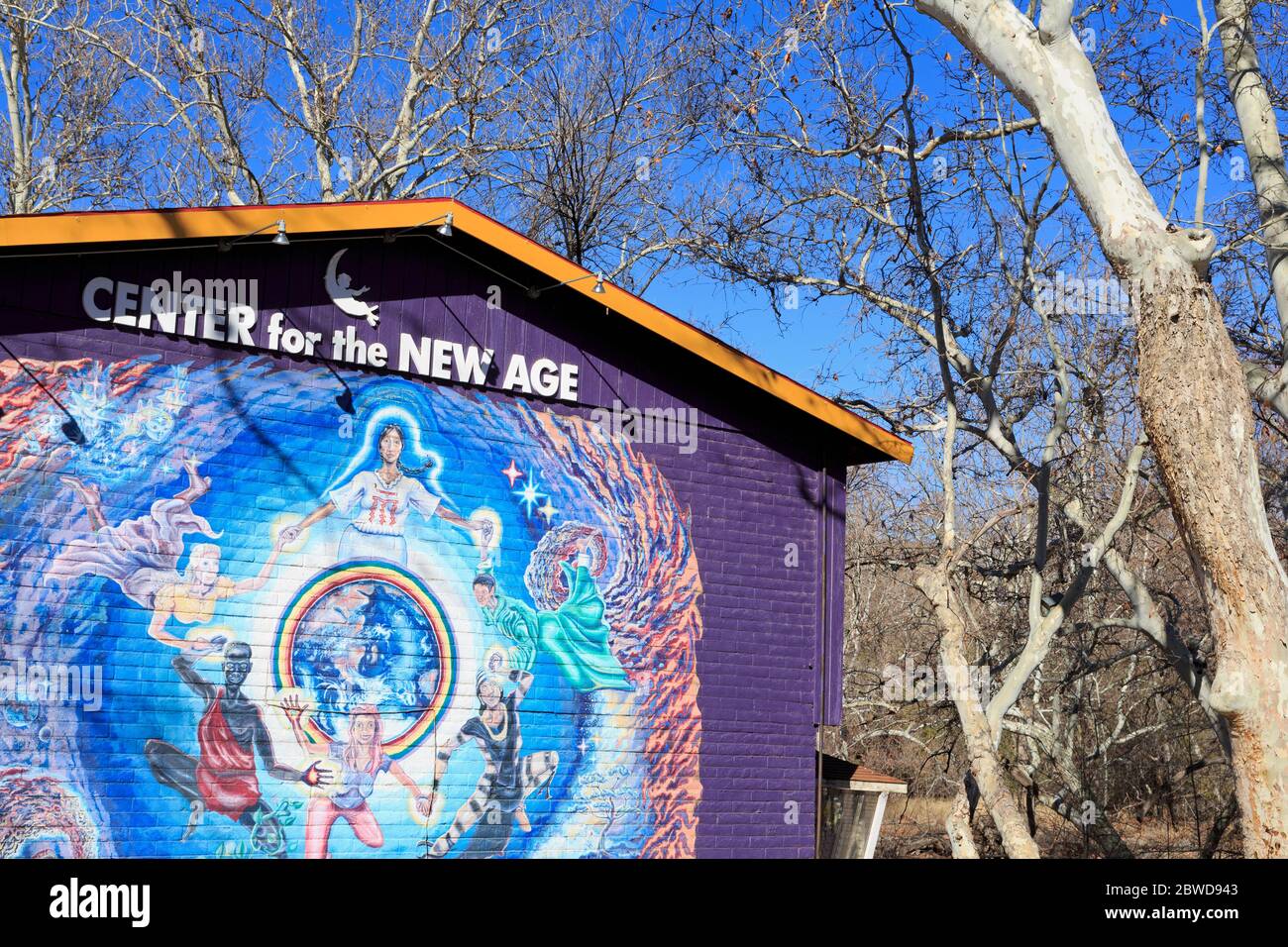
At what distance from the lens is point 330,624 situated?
10.5 m

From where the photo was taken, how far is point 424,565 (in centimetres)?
1095

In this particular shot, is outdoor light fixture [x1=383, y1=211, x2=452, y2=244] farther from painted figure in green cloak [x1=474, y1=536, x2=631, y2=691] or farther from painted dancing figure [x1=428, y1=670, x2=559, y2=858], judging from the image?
painted dancing figure [x1=428, y1=670, x2=559, y2=858]

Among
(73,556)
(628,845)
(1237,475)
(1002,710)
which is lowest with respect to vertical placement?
(628,845)

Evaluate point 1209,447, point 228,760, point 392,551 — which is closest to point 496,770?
point 392,551

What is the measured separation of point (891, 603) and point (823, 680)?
22.4 m


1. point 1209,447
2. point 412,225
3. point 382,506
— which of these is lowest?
point 382,506

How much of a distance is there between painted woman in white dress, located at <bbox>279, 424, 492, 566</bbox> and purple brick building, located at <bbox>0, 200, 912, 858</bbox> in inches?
1.0

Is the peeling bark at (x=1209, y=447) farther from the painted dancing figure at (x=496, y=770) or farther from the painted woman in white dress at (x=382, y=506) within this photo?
the painted woman in white dress at (x=382, y=506)

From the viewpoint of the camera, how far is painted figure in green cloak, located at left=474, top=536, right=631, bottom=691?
36.8ft

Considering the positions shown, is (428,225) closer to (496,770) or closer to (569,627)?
(569,627)

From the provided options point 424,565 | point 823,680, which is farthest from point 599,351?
point 823,680

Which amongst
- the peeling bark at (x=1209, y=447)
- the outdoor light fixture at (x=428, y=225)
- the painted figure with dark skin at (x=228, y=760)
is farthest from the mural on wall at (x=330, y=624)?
the peeling bark at (x=1209, y=447)

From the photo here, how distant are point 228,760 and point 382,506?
243cm

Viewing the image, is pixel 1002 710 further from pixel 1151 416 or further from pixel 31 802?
pixel 31 802
